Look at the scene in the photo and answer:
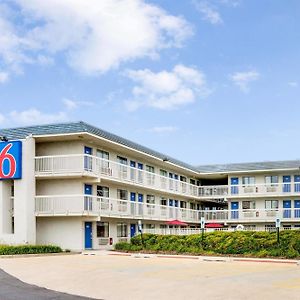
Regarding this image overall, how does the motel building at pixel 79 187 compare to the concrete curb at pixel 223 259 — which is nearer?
the concrete curb at pixel 223 259

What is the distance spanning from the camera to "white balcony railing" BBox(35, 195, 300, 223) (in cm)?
3228

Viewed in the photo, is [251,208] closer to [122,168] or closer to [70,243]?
[122,168]

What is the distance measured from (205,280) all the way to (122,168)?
21908mm

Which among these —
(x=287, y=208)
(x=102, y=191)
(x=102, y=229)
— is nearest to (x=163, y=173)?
(x=287, y=208)

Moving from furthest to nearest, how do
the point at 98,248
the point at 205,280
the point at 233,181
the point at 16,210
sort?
the point at 233,181 → the point at 98,248 → the point at 16,210 → the point at 205,280

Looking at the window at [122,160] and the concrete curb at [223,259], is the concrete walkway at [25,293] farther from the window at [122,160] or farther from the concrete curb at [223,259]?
the window at [122,160]

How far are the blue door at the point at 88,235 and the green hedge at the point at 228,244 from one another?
2548mm

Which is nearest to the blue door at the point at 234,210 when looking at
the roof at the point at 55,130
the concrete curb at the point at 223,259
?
the roof at the point at 55,130

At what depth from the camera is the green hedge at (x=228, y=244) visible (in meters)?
26.3

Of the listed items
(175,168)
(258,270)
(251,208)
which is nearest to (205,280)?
(258,270)

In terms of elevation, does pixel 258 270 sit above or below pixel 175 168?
below

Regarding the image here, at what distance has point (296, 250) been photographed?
84.4 feet

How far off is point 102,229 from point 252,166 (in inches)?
775

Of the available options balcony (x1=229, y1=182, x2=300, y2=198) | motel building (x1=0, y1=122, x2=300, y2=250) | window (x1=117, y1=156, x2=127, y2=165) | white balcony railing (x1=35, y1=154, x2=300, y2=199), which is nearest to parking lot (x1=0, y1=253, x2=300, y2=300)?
motel building (x1=0, y1=122, x2=300, y2=250)
